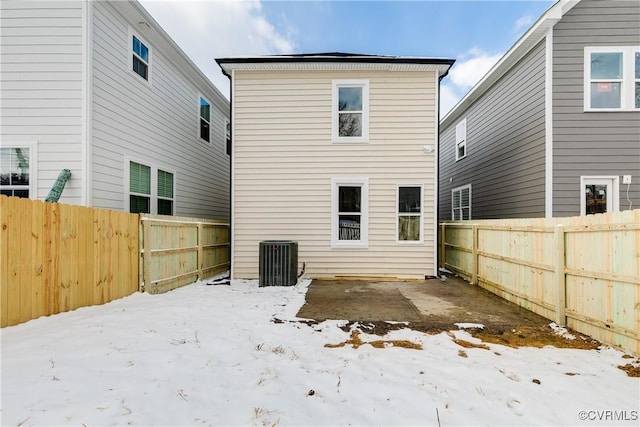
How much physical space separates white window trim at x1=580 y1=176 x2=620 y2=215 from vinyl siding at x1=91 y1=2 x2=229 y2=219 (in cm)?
1097

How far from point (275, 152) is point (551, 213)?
23.1 feet

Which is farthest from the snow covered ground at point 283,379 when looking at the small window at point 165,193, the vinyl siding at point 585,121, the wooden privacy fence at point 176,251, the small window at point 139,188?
the vinyl siding at point 585,121

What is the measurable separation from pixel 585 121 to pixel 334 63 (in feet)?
20.9

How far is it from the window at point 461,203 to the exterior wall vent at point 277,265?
8.27m

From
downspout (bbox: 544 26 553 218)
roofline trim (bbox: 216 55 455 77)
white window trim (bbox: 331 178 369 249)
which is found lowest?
white window trim (bbox: 331 178 369 249)

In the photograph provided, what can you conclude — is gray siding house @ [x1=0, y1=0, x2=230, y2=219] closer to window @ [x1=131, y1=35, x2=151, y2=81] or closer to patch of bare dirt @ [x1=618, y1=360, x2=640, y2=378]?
window @ [x1=131, y1=35, x2=151, y2=81]

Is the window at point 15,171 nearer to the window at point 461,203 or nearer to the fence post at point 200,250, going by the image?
the fence post at point 200,250

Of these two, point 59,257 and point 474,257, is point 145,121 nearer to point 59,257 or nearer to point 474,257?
point 59,257

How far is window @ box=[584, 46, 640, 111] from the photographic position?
743 centimetres

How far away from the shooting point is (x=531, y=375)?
9.24 feet

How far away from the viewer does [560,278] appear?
4.30 meters

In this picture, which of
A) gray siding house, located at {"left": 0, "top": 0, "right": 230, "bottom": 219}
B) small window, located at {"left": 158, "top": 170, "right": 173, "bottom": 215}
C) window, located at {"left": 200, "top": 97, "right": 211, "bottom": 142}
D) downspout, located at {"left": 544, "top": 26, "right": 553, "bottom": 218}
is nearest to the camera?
gray siding house, located at {"left": 0, "top": 0, "right": 230, "bottom": 219}

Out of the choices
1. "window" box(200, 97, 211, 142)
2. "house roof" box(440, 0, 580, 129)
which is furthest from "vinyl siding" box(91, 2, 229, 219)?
"house roof" box(440, 0, 580, 129)

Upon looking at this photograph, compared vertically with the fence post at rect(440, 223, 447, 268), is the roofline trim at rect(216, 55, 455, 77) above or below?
above
